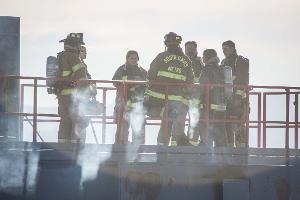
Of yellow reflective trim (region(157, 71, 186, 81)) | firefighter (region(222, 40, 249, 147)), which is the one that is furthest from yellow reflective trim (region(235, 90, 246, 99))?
yellow reflective trim (region(157, 71, 186, 81))

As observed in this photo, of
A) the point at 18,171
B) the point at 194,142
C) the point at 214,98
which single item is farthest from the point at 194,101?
the point at 18,171

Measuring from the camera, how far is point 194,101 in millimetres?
12008

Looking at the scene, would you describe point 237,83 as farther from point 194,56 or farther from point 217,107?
point 194,56

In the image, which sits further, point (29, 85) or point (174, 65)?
point (29, 85)

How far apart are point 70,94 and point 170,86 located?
Answer: 1600 mm

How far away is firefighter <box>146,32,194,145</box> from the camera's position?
1166 centimetres

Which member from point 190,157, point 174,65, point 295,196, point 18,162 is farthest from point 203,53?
point 18,162

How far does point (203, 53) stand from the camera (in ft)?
40.3

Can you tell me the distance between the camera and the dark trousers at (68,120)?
11.7 metres

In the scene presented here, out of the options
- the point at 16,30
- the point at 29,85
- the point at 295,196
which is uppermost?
the point at 16,30

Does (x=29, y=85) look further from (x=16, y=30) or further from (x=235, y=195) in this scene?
(x=235, y=195)

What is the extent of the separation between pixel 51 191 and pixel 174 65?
9.08 feet

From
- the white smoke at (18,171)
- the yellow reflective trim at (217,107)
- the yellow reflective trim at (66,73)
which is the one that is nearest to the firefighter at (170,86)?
the yellow reflective trim at (217,107)

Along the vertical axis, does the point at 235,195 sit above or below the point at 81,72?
below
